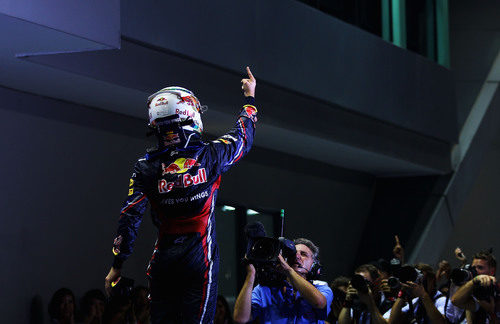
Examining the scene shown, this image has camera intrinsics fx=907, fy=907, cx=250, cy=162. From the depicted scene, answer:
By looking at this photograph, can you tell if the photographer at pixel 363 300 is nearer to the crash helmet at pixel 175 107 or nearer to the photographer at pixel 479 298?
the photographer at pixel 479 298

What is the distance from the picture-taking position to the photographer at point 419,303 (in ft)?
21.8

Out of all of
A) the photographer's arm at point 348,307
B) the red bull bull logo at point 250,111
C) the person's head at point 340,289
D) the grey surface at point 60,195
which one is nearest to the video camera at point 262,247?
the red bull bull logo at point 250,111

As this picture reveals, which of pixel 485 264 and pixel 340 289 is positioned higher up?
pixel 485 264

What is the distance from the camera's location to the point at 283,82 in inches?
428

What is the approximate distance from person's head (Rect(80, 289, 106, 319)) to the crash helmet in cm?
514

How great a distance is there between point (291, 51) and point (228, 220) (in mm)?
2348

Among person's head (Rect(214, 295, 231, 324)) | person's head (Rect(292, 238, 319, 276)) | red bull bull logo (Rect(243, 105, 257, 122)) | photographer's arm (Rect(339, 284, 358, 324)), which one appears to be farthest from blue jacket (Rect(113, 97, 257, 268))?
person's head (Rect(214, 295, 231, 324))

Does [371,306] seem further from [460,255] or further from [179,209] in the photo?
[179,209]

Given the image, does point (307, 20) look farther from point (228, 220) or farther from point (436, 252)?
point (436, 252)

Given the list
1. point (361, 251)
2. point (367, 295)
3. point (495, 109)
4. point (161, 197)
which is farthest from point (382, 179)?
point (161, 197)

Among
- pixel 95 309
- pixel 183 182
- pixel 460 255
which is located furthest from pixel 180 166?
pixel 95 309

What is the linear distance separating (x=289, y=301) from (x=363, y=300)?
3.97 feet

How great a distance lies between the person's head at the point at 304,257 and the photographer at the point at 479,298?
1412 millimetres

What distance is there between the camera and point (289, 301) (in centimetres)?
580
